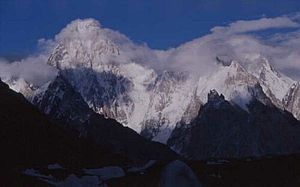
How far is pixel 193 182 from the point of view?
36.9m

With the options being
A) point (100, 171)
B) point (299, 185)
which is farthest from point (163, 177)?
point (100, 171)

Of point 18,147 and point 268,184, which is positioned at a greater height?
point 18,147

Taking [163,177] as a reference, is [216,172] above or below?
above

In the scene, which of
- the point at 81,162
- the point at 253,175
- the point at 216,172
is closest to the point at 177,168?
the point at 253,175

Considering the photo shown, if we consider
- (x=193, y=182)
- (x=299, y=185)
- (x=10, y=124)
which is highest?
(x=10, y=124)

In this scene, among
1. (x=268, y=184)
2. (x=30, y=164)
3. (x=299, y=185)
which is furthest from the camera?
(x=30, y=164)

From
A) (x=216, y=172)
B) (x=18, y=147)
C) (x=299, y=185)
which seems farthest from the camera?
(x=18, y=147)

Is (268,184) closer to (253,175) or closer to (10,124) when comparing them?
(253,175)

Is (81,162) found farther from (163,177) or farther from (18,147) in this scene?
(163,177)

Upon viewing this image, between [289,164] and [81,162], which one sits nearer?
[289,164]

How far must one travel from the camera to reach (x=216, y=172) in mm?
133250

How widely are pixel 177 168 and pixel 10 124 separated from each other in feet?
515

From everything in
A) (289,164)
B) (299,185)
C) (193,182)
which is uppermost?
(289,164)

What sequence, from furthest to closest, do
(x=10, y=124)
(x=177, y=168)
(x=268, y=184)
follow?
(x=10, y=124) < (x=268, y=184) < (x=177, y=168)
